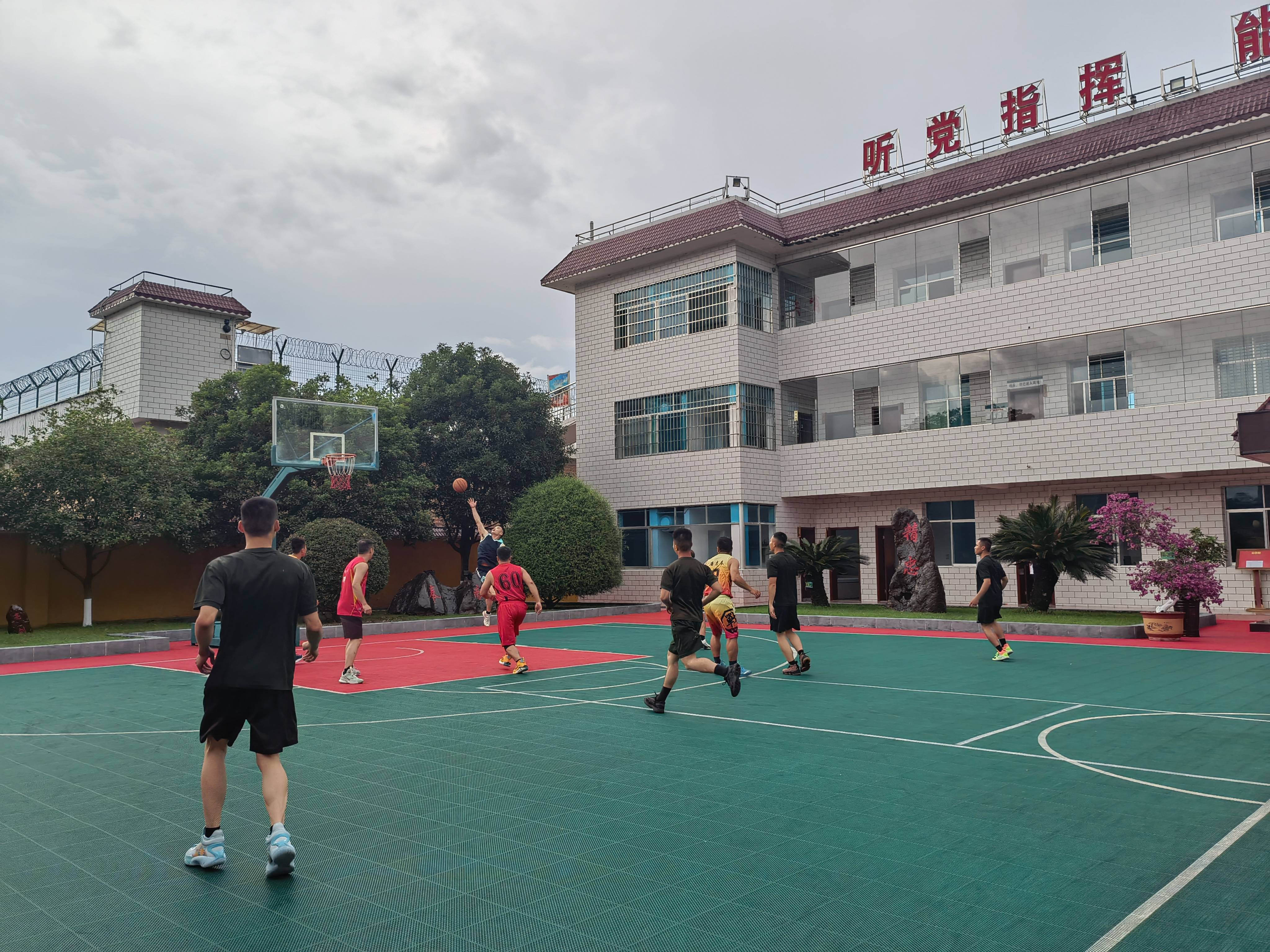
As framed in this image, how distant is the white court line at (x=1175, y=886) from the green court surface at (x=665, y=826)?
3cm

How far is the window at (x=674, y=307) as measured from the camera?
2938 cm

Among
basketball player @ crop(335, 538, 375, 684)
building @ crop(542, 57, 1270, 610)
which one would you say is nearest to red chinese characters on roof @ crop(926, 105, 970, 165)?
building @ crop(542, 57, 1270, 610)

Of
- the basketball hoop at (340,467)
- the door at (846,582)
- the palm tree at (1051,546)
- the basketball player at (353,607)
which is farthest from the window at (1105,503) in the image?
the basketball hoop at (340,467)

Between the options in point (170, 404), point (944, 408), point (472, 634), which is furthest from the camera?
point (170, 404)

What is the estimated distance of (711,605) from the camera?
11688mm

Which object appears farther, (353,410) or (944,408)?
(944,408)

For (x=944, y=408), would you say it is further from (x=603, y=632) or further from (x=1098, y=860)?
(x=1098, y=860)

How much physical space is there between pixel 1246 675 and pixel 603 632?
13270 millimetres

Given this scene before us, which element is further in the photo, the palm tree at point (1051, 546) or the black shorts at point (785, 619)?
the palm tree at point (1051, 546)

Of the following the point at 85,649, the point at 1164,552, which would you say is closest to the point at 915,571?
the point at 1164,552

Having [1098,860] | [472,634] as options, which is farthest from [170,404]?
[1098,860]

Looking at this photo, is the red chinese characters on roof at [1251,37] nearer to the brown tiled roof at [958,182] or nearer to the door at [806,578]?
the brown tiled roof at [958,182]

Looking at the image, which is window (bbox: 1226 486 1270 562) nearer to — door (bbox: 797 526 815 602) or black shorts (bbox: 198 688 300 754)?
door (bbox: 797 526 815 602)

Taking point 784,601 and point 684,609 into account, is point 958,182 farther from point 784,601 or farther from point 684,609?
point 684,609
